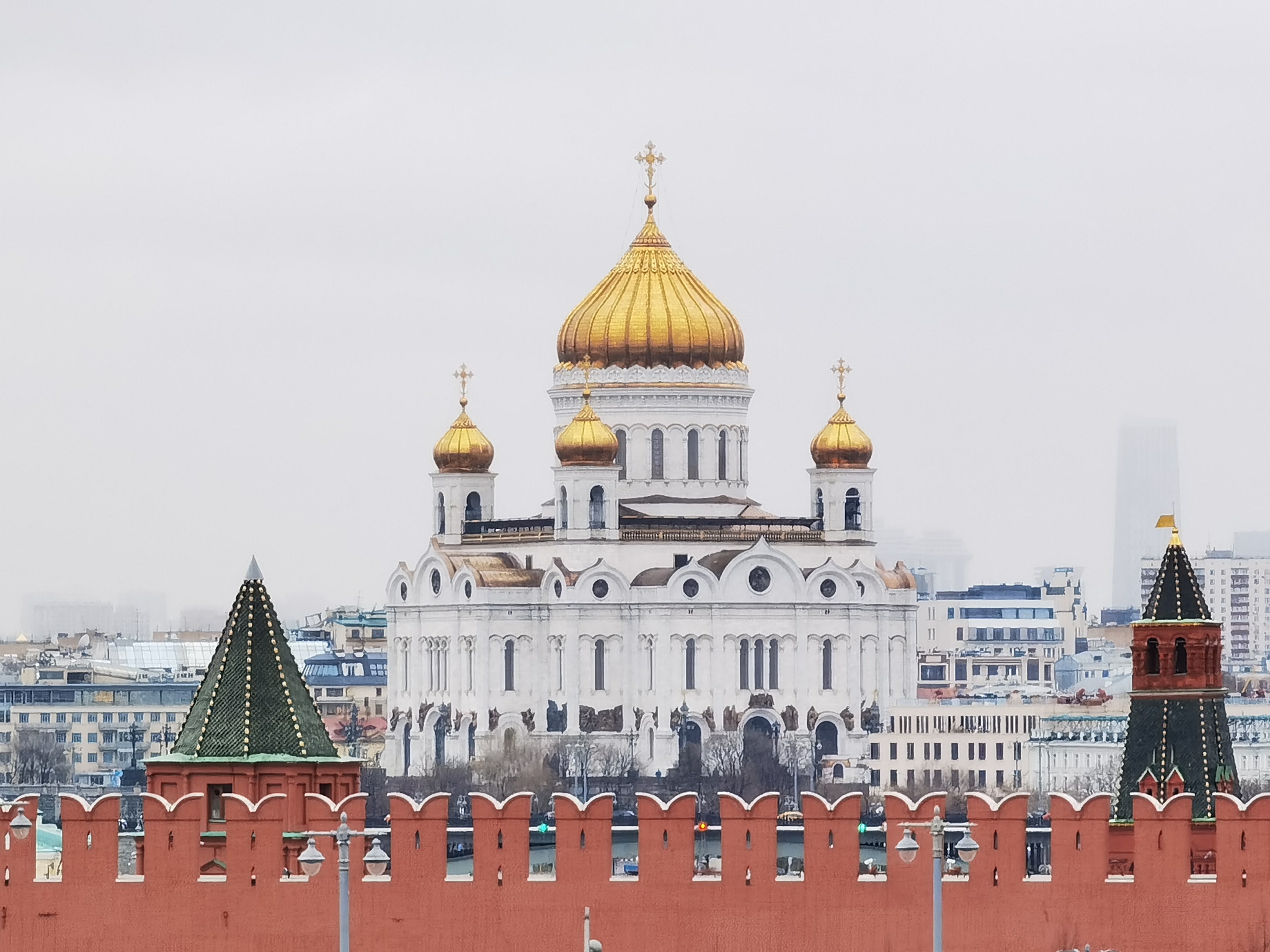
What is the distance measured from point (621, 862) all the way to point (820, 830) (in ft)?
69.9

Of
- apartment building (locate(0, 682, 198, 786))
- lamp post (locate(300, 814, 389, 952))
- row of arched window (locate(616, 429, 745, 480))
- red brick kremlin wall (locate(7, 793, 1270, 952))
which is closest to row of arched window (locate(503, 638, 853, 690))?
row of arched window (locate(616, 429, 745, 480))

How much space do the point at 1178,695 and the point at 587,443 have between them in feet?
296

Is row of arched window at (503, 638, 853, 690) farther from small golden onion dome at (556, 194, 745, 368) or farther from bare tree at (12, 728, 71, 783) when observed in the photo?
bare tree at (12, 728, 71, 783)

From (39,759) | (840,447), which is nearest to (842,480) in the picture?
(840,447)

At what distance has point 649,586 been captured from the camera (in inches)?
5910

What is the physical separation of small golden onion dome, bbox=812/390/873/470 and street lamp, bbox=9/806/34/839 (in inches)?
4233

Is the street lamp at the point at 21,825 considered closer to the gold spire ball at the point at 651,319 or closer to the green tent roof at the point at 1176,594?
the green tent roof at the point at 1176,594

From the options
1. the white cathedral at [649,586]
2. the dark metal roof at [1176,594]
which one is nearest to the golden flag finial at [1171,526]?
the dark metal roof at [1176,594]

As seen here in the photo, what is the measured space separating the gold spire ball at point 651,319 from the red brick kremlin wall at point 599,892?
4280 inches

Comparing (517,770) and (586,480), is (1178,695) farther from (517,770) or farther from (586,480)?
(586,480)

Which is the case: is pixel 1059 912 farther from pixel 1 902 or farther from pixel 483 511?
pixel 483 511

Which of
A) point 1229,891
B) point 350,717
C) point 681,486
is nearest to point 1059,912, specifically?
point 1229,891

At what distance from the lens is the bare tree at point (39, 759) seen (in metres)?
153

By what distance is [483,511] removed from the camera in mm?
155125
